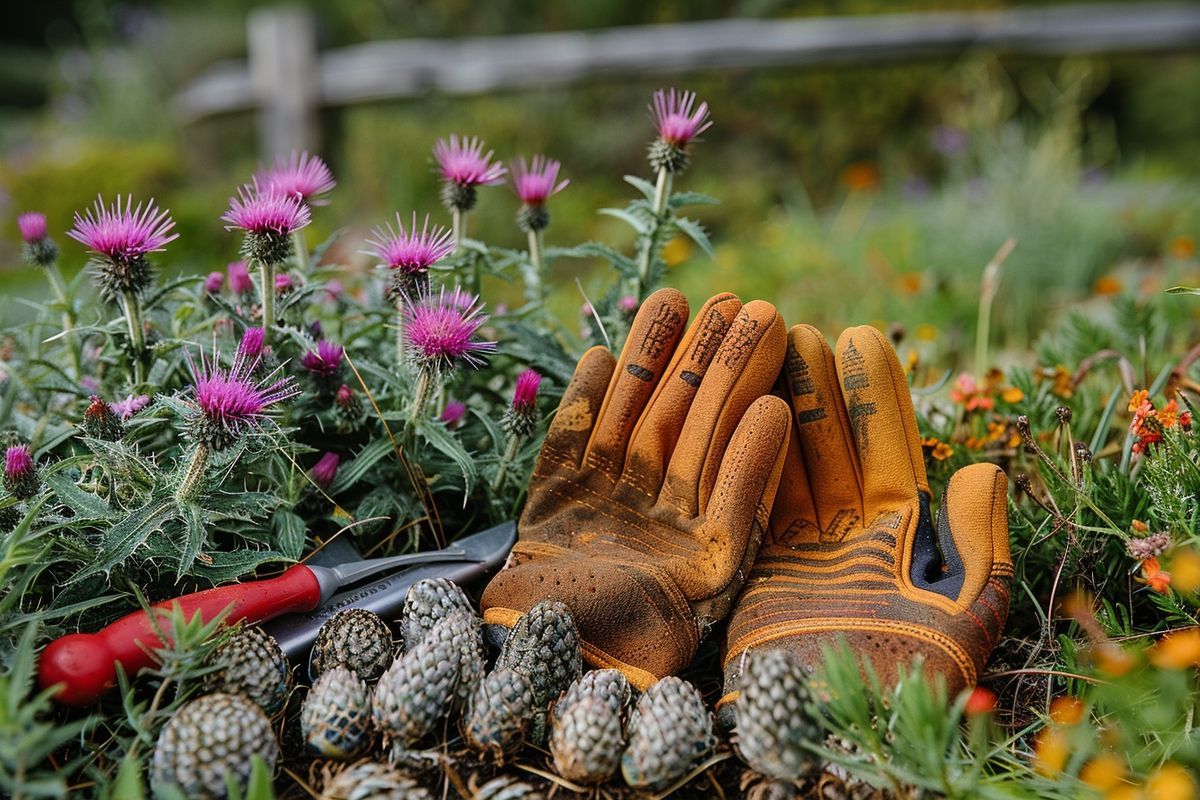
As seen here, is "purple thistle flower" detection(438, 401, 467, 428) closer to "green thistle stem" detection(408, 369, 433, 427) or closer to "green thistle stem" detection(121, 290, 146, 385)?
"green thistle stem" detection(408, 369, 433, 427)

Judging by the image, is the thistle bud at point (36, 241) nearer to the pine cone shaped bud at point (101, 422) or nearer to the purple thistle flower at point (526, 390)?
the pine cone shaped bud at point (101, 422)

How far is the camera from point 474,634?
1478 mm

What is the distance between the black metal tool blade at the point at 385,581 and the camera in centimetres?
156

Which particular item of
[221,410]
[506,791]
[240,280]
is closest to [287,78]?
[240,280]

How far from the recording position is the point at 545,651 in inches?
57.3

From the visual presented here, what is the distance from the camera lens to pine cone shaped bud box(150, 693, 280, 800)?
120 cm

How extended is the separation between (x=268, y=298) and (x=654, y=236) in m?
0.85

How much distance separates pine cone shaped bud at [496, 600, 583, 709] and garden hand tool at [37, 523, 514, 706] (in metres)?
0.30

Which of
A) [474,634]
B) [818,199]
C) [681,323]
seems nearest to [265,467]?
[474,634]

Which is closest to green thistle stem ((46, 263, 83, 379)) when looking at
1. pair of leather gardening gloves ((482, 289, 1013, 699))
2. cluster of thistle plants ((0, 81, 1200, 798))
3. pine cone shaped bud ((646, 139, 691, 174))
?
cluster of thistle plants ((0, 81, 1200, 798))

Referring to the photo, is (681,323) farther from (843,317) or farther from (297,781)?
(843,317)

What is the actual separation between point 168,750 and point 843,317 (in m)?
3.21

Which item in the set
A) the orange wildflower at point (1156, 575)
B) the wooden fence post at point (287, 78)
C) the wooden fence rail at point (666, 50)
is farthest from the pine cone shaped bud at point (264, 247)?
the wooden fence post at point (287, 78)

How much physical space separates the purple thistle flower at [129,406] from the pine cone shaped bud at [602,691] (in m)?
0.94
